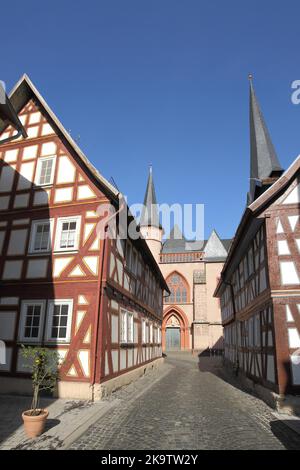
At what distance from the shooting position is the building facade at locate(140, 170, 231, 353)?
3427 cm

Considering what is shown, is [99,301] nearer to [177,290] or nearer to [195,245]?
[177,290]

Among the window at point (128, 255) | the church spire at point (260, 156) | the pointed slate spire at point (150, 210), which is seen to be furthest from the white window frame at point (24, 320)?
the pointed slate spire at point (150, 210)

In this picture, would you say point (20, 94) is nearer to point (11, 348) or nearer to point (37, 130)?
point (37, 130)

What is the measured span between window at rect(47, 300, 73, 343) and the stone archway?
27.8 meters

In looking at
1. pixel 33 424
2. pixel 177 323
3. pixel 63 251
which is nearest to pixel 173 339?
pixel 177 323

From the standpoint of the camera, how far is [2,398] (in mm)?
10094

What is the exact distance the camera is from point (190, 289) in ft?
126

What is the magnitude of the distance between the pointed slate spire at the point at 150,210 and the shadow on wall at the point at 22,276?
29754 millimetres

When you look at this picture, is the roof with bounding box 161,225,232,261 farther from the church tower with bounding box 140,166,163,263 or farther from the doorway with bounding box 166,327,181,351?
the doorway with bounding box 166,327,181,351

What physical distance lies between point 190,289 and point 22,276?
28646 mm

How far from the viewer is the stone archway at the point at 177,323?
36.8 m

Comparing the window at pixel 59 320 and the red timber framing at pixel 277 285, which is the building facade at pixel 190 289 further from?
the window at pixel 59 320

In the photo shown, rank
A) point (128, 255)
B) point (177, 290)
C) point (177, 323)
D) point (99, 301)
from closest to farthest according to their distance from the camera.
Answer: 1. point (99, 301)
2. point (128, 255)
3. point (177, 323)
4. point (177, 290)

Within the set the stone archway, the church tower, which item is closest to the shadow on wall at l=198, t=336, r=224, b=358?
the stone archway
